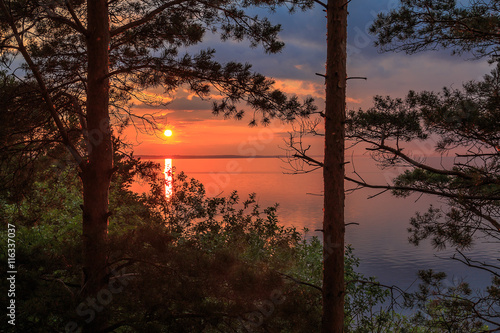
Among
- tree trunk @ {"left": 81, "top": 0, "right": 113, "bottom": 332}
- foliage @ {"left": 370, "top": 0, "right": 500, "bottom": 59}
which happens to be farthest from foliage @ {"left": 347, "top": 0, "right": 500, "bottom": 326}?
tree trunk @ {"left": 81, "top": 0, "right": 113, "bottom": 332}

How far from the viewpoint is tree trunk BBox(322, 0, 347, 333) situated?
16.5ft

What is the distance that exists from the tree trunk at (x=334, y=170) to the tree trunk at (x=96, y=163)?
2870mm

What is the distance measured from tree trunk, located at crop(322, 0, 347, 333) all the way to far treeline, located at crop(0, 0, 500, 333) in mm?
18

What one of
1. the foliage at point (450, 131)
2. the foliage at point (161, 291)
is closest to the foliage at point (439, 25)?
the foliage at point (450, 131)

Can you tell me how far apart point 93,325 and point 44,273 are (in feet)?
3.65

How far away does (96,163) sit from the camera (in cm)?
505

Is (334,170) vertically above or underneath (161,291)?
above

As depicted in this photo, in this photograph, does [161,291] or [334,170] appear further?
[334,170]

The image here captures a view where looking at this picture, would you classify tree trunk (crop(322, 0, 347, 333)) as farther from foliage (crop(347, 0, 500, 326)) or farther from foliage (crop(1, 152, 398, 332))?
foliage (crop(347, 0, 500, 326))

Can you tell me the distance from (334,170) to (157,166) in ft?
11.2

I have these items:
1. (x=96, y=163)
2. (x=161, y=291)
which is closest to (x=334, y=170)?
(x=161, y=291)

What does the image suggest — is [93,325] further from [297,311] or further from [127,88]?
[127,88]

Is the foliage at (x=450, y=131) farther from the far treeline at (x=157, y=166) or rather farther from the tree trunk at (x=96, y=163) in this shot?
the tree trunk at (x=96, y=163)

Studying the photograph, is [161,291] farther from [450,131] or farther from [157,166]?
[450,131]
